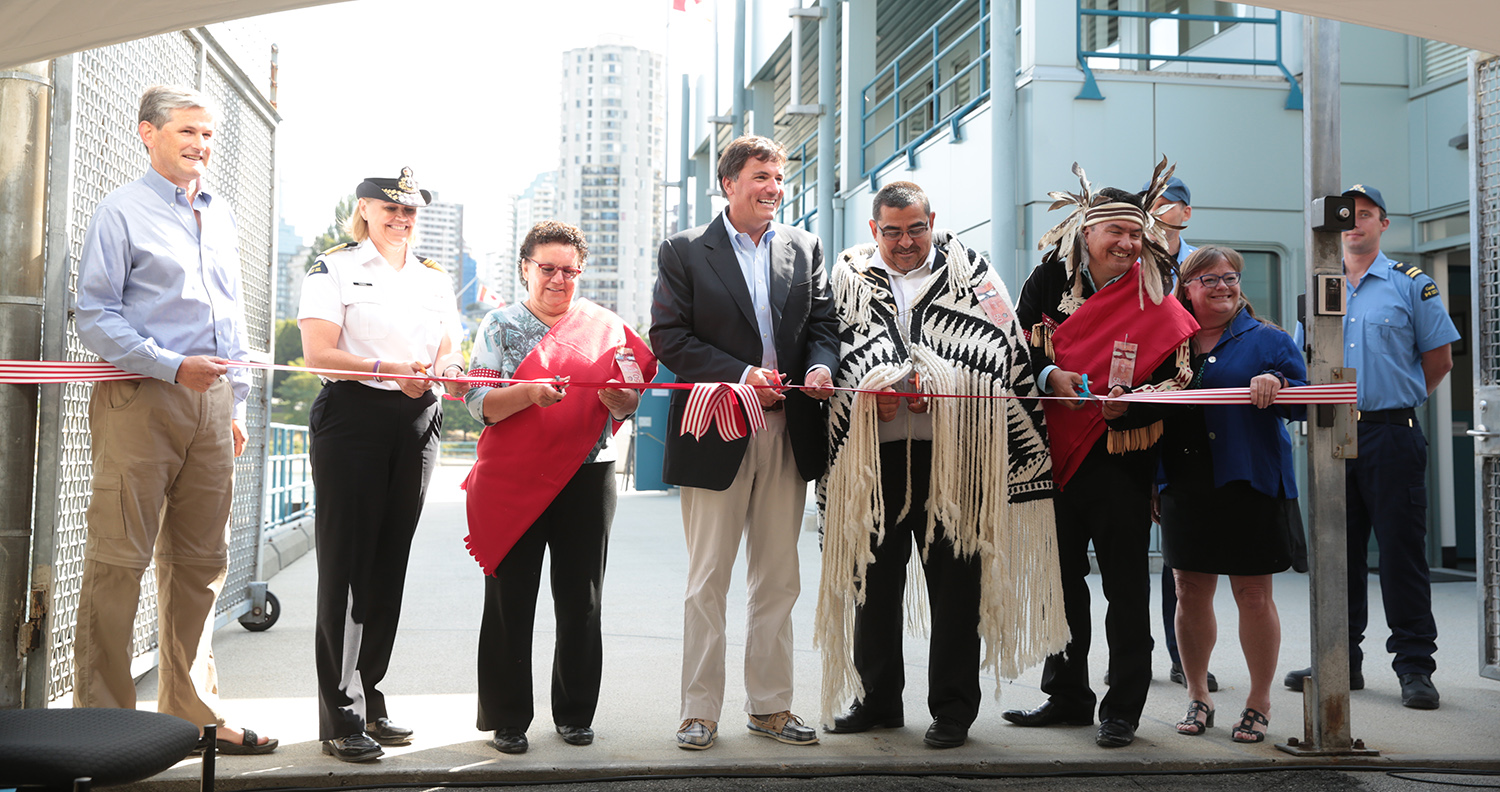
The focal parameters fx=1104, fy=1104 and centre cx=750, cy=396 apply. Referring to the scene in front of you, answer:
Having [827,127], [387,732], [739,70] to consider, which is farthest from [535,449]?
[739,70]

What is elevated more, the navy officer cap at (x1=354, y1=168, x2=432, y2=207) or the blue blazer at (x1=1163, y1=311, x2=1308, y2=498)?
the navy officer cap at (x1=354, y1=168, x2=432, y2=207)

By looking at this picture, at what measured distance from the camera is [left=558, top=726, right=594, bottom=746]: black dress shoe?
3.49 metres

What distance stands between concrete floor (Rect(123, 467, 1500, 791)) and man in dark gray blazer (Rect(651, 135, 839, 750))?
0.24 metres

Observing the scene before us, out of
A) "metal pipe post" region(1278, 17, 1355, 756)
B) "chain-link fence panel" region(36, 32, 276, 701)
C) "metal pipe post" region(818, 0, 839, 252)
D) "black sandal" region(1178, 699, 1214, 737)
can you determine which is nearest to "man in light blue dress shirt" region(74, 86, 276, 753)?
"chain-link fence panel" region(36, 32, 276, 701)

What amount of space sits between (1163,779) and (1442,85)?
649 cm

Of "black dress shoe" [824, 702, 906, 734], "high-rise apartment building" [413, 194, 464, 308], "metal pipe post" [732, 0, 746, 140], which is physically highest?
"high-rise apartment building" [413, 194, 464, 308]

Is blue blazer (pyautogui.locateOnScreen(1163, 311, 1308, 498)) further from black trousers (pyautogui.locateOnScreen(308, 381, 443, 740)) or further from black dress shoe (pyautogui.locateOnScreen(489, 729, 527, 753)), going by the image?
black trousers (pyautogui.locateOnScreen(308, 381, 443, 740))

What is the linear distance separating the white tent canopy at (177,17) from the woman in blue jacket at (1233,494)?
3.63ft

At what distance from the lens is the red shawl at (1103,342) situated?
12.0 feet

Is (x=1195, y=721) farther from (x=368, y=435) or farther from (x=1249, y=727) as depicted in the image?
(x=368, y=435)

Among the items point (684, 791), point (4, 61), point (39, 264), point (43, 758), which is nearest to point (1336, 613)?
point (684, 791)

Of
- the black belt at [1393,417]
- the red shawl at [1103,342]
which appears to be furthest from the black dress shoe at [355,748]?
the black belt at [1393,417]

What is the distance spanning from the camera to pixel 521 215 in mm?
90938

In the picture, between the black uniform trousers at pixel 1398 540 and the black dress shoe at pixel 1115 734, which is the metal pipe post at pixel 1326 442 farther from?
the black uniform trousers at pixel 1398 540
